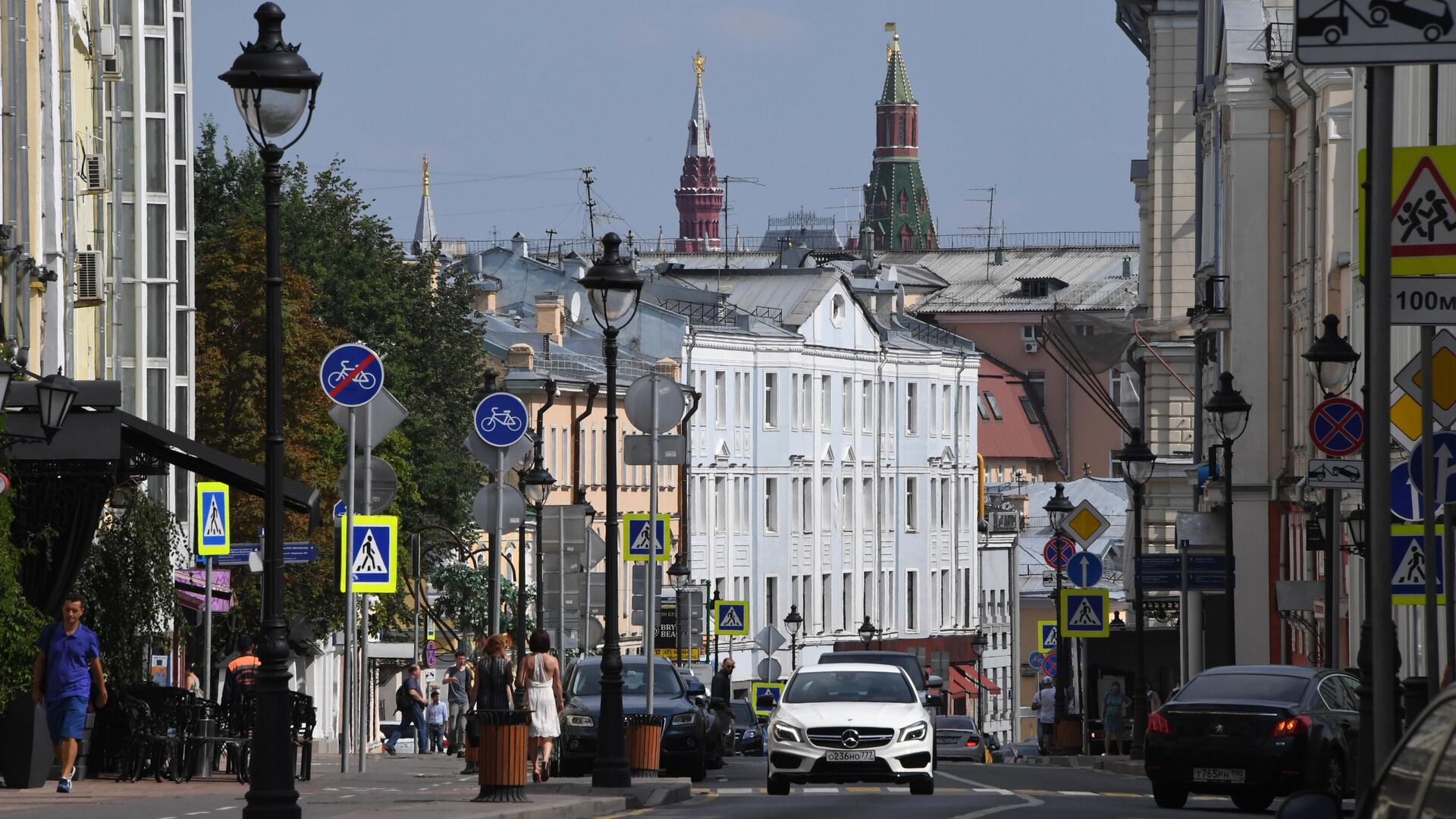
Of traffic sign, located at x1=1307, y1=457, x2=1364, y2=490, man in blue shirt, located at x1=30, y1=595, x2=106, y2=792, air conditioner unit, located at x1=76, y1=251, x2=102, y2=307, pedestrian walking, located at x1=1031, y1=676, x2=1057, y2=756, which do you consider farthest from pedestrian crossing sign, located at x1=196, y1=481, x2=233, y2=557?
pedestrian walking, located at x1=1031, y1=676, x2=1057, y2=756

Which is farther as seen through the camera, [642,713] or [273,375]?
[642,713]

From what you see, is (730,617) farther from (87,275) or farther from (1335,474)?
(1335,474)

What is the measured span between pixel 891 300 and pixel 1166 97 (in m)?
50.4

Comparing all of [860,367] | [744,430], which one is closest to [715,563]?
[744,430]

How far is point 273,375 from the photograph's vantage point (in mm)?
16328

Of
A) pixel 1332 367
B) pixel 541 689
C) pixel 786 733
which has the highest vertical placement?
pixel 1332 367

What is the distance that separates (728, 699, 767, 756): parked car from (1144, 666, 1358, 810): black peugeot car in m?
33.1

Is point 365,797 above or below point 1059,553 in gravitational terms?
below

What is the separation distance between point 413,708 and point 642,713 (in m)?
16.0

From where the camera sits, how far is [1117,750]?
49.0 m

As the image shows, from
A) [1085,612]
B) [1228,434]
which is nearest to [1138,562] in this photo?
[1085,612]

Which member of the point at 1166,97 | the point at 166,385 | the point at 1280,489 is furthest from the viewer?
the point at 1166,97

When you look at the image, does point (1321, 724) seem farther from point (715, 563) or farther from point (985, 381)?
point (985, 381)

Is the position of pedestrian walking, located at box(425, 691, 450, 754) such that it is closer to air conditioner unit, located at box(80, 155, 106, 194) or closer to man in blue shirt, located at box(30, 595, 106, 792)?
air conditioner unit, located at box(80, 155, 106, 194)
